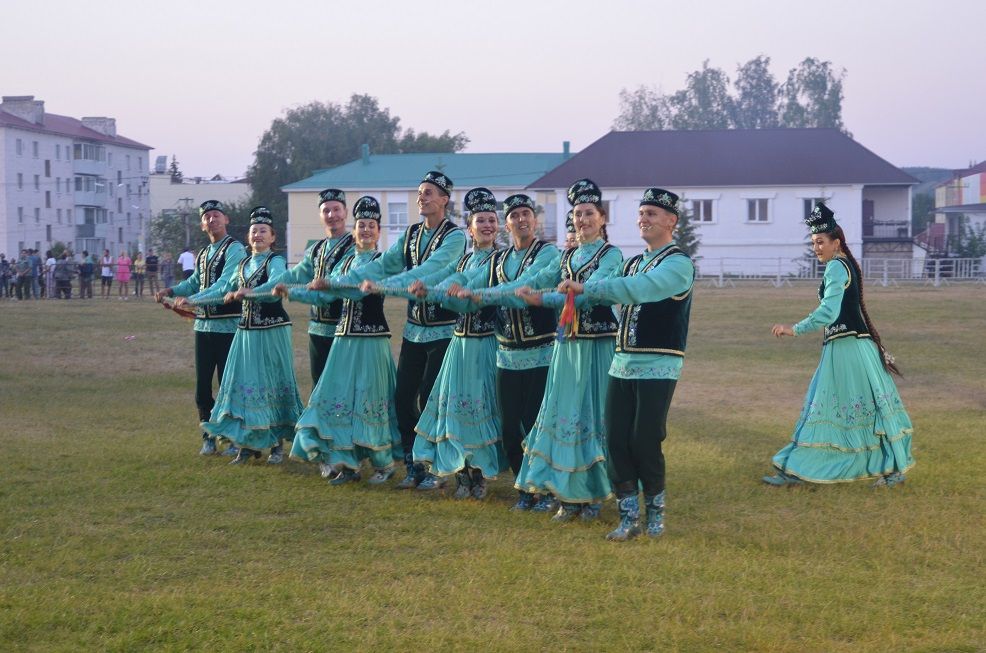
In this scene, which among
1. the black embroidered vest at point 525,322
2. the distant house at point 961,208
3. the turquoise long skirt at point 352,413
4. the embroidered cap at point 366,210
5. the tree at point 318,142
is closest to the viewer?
the black embroidered vest at point 525,322

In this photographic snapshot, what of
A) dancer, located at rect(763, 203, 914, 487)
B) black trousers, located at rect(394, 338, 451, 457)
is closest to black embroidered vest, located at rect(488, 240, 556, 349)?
black trousers, located at rect(394, 338, 451, 457)

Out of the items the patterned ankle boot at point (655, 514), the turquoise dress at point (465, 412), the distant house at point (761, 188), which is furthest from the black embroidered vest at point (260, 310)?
the distant house at point (761, 188)

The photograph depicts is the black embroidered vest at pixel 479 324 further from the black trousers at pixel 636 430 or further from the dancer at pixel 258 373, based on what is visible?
the dancer at pixel 258 373

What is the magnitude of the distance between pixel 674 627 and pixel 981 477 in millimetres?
4818

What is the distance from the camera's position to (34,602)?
Result: 20.4 ft

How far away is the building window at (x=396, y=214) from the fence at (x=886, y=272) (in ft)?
60.7

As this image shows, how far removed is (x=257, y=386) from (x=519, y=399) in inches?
110

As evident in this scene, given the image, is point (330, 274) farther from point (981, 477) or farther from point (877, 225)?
point (877, 225)

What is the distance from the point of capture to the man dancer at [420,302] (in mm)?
9312

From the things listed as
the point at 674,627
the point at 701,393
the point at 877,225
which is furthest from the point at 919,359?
the point at 877,225

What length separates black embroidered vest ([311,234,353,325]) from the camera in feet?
33.3

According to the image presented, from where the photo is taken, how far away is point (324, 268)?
10195 millimetres

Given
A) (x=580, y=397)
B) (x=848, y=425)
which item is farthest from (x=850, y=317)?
(x=580, y=397)

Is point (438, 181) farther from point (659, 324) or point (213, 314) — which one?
point (213, 314)
